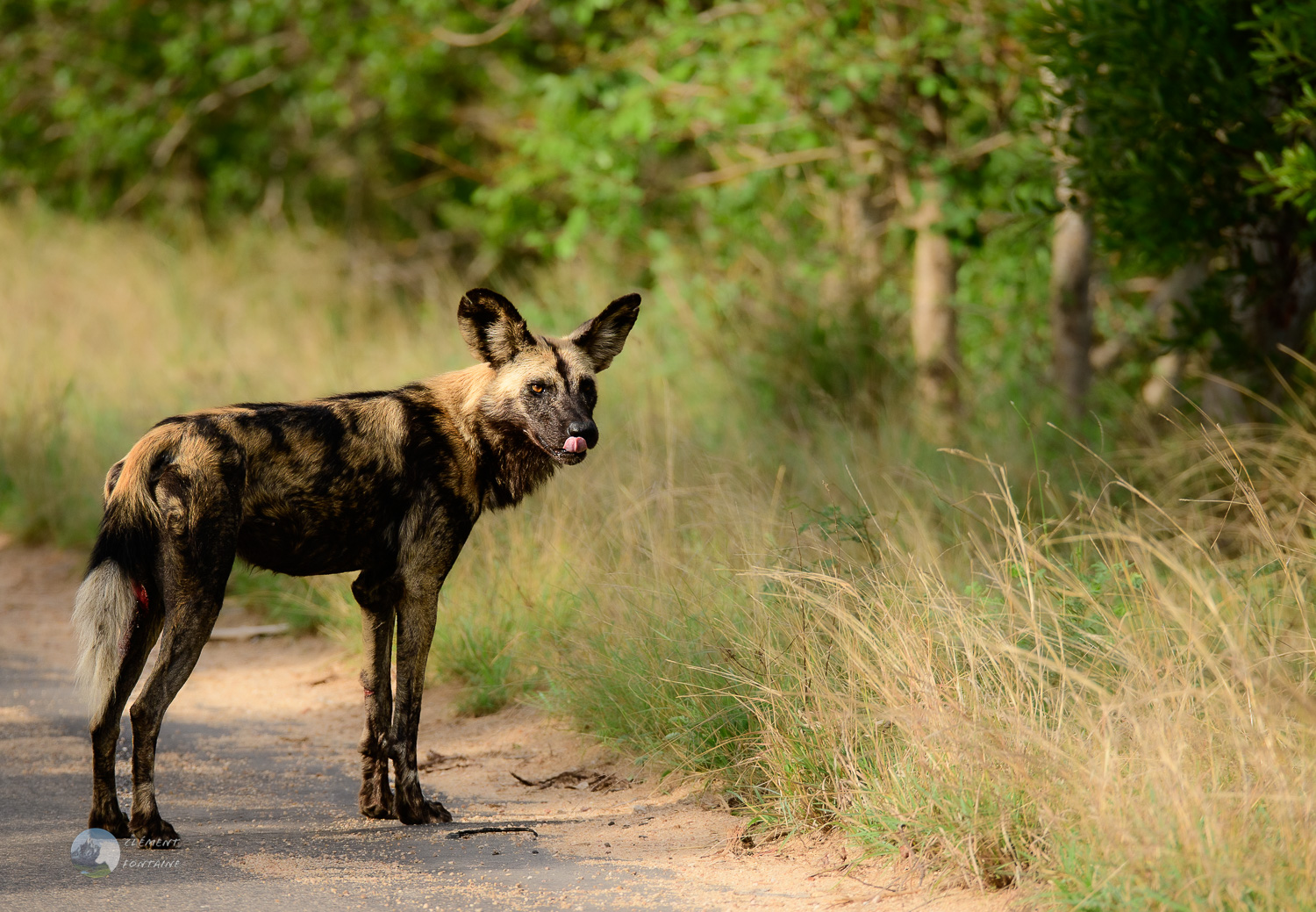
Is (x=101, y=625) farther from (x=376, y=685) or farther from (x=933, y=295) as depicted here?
(x=933, y=295)

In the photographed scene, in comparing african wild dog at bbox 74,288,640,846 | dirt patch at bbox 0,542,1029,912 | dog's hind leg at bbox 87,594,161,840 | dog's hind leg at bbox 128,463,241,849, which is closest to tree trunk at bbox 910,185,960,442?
dirt patch at bbox 0,542,1029,912

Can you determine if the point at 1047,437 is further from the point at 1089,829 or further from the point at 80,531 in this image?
the point at 80,531

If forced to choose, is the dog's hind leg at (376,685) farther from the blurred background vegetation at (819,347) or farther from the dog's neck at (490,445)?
the blurred background vegetation at (819,347)

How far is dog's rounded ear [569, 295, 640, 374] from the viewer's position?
512 cm

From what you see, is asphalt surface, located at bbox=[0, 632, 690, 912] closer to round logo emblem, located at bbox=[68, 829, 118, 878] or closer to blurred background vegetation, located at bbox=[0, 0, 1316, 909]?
round logo emblem, located at bbox=[68, 829, 118, 878]

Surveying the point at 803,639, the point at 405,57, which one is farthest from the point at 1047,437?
the point at 405,57

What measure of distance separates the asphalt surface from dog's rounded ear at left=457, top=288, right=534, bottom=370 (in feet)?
5.86

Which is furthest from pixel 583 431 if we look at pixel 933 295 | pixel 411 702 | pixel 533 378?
pixel 933 295

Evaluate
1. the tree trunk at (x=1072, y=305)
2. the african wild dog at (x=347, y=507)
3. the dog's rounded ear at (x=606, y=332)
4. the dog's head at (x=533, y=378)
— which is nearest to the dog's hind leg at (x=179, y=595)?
the african wild dog at (x=347, y=507)

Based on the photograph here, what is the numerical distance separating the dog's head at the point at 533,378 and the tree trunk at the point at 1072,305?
5.66 metres

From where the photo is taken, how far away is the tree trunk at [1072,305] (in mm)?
9617

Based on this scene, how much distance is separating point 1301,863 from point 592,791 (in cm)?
272

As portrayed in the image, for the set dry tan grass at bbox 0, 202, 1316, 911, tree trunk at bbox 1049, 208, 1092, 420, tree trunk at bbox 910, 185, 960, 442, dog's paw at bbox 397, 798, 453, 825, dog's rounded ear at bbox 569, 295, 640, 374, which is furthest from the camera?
tree trunk at bbox 910, 185, 960, 442

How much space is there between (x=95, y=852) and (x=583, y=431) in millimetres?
2169
